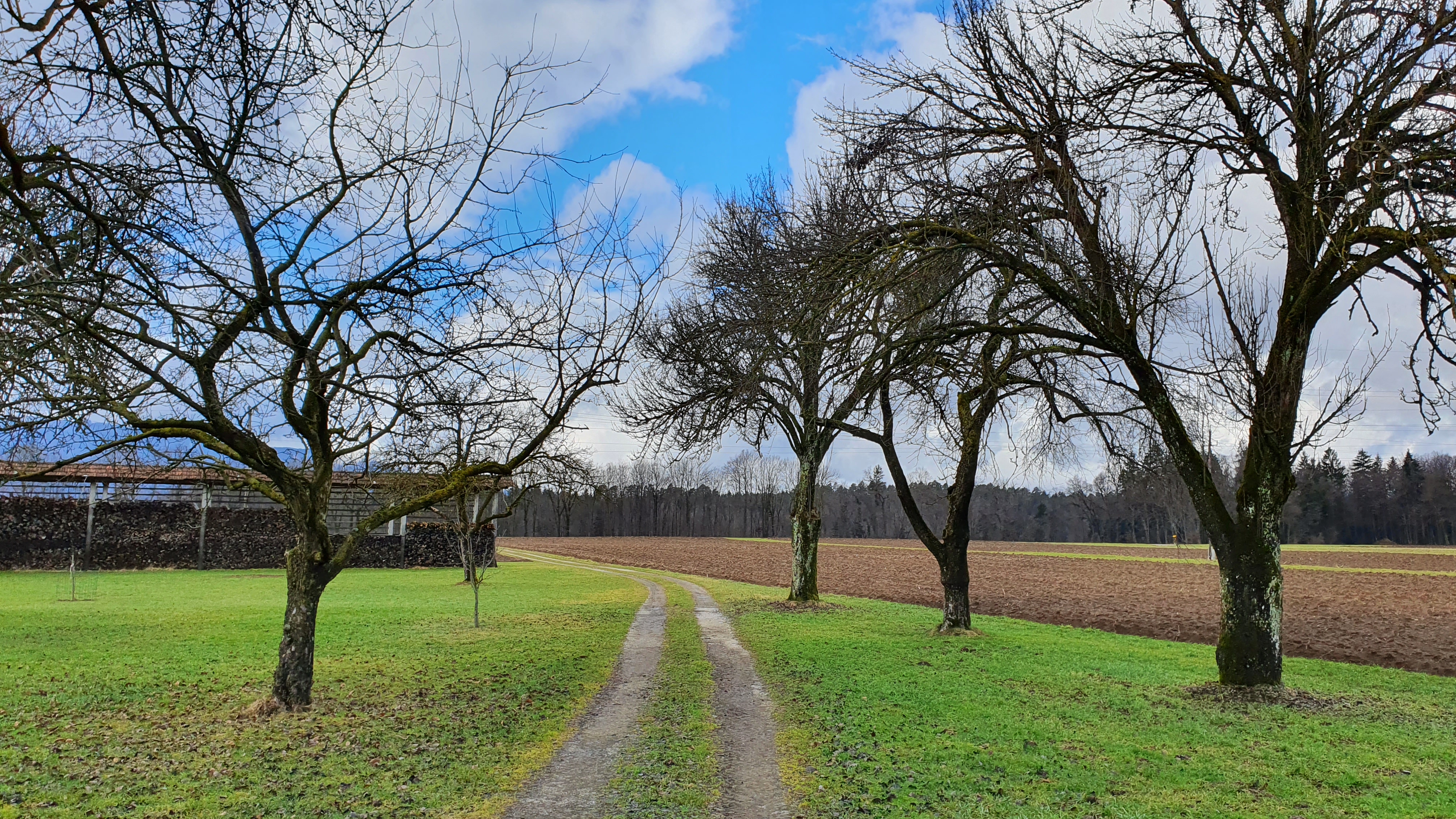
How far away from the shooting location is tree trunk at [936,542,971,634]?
15727 mm

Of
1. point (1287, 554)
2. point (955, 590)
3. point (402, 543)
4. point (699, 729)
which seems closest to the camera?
point (699, 729)

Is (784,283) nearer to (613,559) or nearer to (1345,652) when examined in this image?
(1345,652)

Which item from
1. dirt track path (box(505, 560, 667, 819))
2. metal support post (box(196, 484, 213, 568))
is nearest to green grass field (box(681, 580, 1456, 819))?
dirt track path (box(505, 560, 667, 819))

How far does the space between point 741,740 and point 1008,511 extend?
12364 centimetres

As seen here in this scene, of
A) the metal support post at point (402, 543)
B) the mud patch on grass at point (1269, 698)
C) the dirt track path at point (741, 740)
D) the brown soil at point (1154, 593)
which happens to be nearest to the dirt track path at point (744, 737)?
the dirt track path at point (741, 740)

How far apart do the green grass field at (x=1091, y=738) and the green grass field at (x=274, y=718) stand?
277 cm

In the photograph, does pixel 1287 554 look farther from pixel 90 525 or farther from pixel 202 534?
pixel 90 525

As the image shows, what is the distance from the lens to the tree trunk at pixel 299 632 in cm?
873

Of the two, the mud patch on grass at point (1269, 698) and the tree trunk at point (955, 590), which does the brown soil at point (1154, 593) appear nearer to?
the tree trunk at point (955, 590)

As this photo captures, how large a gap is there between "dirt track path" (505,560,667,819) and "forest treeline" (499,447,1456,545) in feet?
185

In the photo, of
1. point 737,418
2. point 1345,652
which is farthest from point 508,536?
point 1345,652

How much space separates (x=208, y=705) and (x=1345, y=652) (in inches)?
737

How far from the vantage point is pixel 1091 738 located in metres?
7.95

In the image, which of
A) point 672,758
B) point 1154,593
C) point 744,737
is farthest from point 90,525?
point 1154,593
